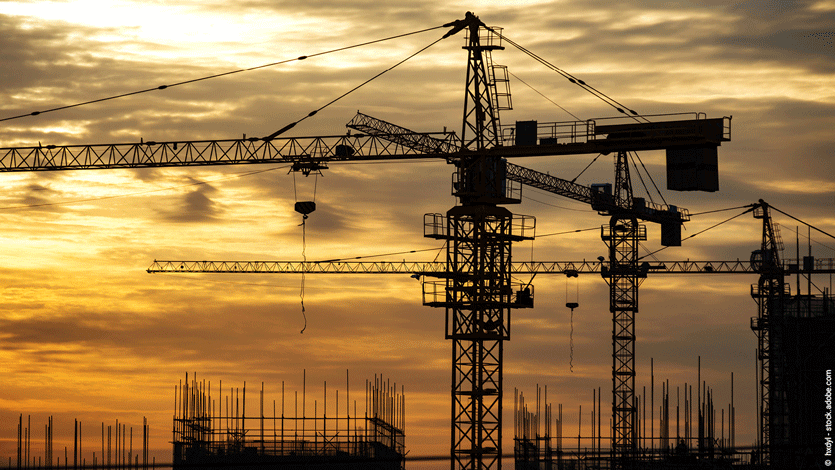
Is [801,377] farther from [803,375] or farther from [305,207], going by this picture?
[305,207]

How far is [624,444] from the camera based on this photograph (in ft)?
271

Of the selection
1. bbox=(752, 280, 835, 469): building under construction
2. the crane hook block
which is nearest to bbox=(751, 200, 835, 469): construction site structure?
bbox=(752, 280, 835, 469): building under construction

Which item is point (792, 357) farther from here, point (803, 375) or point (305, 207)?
point (305, 207)

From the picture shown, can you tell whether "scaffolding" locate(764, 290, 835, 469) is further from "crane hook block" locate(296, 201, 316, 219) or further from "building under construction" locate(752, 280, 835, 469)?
"crane hook block" locate(296, 201, 316, 219)

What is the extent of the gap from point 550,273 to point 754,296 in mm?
27181

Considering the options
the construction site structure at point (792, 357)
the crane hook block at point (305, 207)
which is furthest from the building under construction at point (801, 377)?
the crane hook block at point (305, 207)

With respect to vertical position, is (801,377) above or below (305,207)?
below

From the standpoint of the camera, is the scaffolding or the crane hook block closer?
the scaffolding

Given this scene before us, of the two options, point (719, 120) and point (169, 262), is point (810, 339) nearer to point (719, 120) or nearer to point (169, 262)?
point (719, 120)

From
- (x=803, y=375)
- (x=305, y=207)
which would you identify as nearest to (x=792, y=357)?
(x=803, y=375)

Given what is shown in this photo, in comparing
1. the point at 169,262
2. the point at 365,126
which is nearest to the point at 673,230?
the point at 365,126

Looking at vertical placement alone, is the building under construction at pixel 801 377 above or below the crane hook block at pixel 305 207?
below

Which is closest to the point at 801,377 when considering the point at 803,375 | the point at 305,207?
the point at 803,375

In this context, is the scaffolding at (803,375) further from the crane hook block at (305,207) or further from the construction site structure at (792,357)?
the crane hook block at (305,207)
